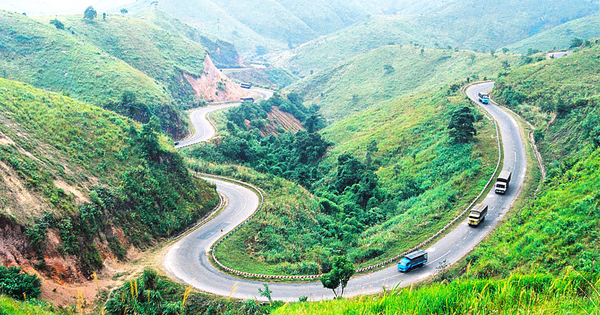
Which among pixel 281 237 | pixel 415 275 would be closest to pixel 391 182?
pixel 281 237

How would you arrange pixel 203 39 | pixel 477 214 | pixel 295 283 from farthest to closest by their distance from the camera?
pixel 203 39 → pixel 477 214 → pixel 295 283

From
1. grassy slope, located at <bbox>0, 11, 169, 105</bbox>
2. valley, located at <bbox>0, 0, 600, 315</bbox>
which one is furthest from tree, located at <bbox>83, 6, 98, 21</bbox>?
grassy slope, located at <bbox>0, 11, 169, 105</bbox>

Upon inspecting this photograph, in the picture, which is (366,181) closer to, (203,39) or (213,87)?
(213,87)

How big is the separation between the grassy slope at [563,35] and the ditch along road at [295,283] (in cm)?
12111

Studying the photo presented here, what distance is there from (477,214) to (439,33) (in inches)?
7101

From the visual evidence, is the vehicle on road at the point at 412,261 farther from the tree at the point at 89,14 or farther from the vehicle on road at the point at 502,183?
the tree at the point at 89,14

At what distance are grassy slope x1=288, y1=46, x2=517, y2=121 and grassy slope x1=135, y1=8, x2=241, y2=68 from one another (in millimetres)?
34195

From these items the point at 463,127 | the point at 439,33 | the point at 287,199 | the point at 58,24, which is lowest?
the point at 287,199

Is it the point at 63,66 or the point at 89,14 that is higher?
the point at 89,14

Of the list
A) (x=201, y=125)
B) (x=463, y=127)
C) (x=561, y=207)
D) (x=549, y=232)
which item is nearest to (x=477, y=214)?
(x=561, y=207)

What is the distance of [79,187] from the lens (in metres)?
28.5

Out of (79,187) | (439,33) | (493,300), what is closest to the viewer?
(493,300)

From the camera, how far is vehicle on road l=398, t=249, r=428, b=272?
89.9 feet

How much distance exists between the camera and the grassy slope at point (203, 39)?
137 m
